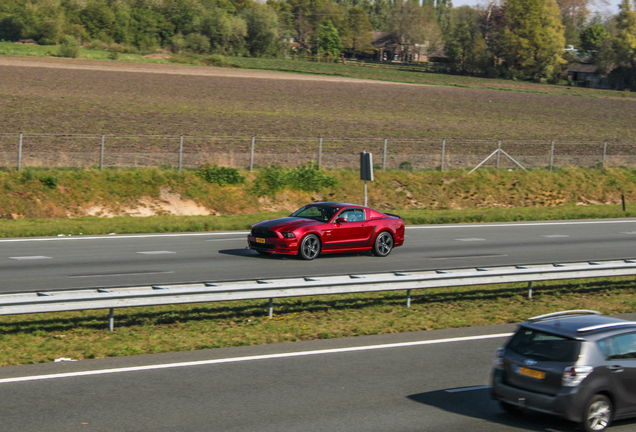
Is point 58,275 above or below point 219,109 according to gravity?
below

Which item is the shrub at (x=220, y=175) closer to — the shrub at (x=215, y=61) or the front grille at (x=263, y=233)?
the front grille at (x=263, y=233)

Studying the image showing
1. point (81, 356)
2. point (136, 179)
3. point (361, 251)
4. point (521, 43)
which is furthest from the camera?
point (521, 43)

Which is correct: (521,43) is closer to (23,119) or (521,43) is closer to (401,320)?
(23,119)

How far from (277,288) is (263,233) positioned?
685 centimetres

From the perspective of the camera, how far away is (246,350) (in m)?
10.7

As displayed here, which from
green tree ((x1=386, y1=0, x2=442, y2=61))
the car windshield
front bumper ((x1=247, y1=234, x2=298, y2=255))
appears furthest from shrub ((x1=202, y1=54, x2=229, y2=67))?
green tree ((x1=386, y1=0, x2=442, y2=61))

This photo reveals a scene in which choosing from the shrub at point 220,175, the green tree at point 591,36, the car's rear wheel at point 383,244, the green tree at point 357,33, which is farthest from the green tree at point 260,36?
the car's rear wheel at point 383,244

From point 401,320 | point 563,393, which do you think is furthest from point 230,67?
point 563,393

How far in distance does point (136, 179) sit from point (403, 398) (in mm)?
21673

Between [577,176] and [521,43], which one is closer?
[577,176]

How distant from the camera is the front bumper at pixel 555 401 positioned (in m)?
7.19

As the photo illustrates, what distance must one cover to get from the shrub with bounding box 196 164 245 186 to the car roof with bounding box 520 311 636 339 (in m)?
22.7

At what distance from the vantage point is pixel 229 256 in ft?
62.1

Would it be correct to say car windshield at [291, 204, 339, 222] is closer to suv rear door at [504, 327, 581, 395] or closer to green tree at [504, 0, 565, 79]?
suv rear door at [504, 327, 581, 395]
